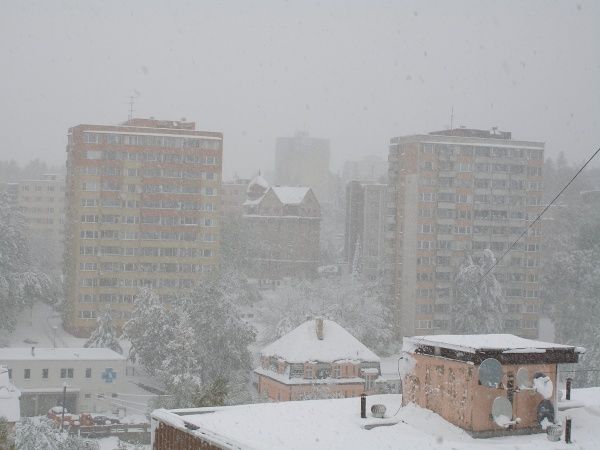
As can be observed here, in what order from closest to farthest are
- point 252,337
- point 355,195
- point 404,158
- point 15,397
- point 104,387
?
1. point 15,397
2. point 104,387
3. point 252,337
4. point 404,158
5. point 355,195

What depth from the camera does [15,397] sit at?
30.4 metres

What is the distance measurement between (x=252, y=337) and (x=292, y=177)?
427 feet

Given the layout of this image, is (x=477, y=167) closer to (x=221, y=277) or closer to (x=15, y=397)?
(x=221, y=277)

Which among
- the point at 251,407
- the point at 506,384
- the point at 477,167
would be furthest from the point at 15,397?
the point at 477,167

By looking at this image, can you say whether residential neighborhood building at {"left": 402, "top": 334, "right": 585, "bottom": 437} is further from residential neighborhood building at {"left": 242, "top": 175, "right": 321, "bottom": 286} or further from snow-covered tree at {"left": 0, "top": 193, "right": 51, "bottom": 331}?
residential neighborhood building at {"left": 242, "top": 175, "right": 321, "bottom": 286}

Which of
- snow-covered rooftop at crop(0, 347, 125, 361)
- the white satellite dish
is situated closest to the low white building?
snow-covered rooftop at crop(0, 347, 125, 361)

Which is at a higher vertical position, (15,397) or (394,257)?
(394,257)

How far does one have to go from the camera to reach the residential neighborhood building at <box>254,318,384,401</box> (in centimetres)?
3775

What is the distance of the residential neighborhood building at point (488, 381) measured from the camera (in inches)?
401

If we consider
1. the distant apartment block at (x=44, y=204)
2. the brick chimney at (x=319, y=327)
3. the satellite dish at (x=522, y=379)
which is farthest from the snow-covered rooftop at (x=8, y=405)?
the distant apartment block at (x=44, y=204)

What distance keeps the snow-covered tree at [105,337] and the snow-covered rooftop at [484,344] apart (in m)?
38.0

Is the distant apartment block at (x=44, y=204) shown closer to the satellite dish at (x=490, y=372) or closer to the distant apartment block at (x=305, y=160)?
the distant apartment block at (x=305, y=160)

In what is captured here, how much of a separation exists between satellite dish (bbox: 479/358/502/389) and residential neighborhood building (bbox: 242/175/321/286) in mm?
68705

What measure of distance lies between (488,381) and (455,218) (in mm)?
48815
